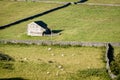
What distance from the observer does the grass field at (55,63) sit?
40062 millimetres

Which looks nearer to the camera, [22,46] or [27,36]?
[22,46]

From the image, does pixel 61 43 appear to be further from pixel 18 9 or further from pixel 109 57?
pixel 18 9

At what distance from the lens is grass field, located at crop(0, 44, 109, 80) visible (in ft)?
131

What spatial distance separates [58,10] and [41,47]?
1095 inches

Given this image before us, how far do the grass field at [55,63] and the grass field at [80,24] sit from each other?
6.18m

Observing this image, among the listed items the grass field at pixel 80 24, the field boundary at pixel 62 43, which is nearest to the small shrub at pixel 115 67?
the field boundary at pixel 62 43

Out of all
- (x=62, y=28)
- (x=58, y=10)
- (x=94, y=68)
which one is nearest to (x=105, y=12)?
(x=58, y=10)

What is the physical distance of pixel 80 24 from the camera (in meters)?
67.0

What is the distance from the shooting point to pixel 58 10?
7919 centimetres

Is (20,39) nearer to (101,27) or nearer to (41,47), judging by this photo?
(41,47)

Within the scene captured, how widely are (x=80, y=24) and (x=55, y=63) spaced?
76.9ft

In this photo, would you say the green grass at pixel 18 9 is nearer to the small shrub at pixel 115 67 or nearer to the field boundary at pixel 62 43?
the field boundary at pixel 62 43

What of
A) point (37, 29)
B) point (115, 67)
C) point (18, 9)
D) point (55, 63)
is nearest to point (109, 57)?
point (115, 67)

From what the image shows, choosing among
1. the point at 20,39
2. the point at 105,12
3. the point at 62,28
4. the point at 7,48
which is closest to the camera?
the point at 7,48
